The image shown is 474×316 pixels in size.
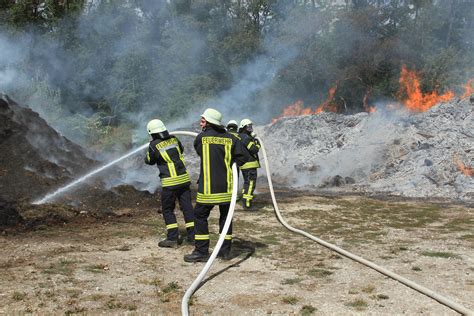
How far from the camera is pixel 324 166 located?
18.1 m

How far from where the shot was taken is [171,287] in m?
4.81

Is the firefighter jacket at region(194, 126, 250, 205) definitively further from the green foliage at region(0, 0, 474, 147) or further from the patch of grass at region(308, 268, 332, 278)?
the green foliage at region(0, 0, 474, 147)

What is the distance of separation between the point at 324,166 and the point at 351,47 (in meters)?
17.3

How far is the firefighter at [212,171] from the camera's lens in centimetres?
583

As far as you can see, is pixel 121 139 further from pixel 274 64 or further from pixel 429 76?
pixel 429 76

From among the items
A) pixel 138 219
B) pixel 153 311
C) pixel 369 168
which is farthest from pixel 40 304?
pixel 369 168

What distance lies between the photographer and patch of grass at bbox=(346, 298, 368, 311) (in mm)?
4266

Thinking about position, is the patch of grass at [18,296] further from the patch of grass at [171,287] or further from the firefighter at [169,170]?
the firefighter at [169,170]

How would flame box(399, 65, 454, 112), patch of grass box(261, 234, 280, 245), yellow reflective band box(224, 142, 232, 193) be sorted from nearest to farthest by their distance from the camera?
yellow reflective band box(224, 142, 232, 193)
patch of grass box(261, 234, 280, 245)
flame box(399, 65, 454, 112)

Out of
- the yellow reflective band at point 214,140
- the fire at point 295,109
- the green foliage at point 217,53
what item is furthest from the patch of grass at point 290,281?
the fire at point 295,109

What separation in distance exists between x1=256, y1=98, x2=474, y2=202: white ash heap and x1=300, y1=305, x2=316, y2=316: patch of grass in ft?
31.9

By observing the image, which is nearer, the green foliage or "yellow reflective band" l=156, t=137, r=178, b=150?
"yellow reflective band" l=156, t=137, r=178, b=150

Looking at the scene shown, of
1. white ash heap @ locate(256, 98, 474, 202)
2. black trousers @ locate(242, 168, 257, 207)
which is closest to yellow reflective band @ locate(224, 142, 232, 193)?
black trousers @ locate(242, 168, 257, 207)

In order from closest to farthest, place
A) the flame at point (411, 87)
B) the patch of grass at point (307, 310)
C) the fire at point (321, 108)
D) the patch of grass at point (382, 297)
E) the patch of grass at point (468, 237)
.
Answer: the patch of grass at point (307, 310), the patch of grass at point (382, 297), the patch of grass at point (468, 237), the flame at point (411, 87), the fire at point (321, 108)
